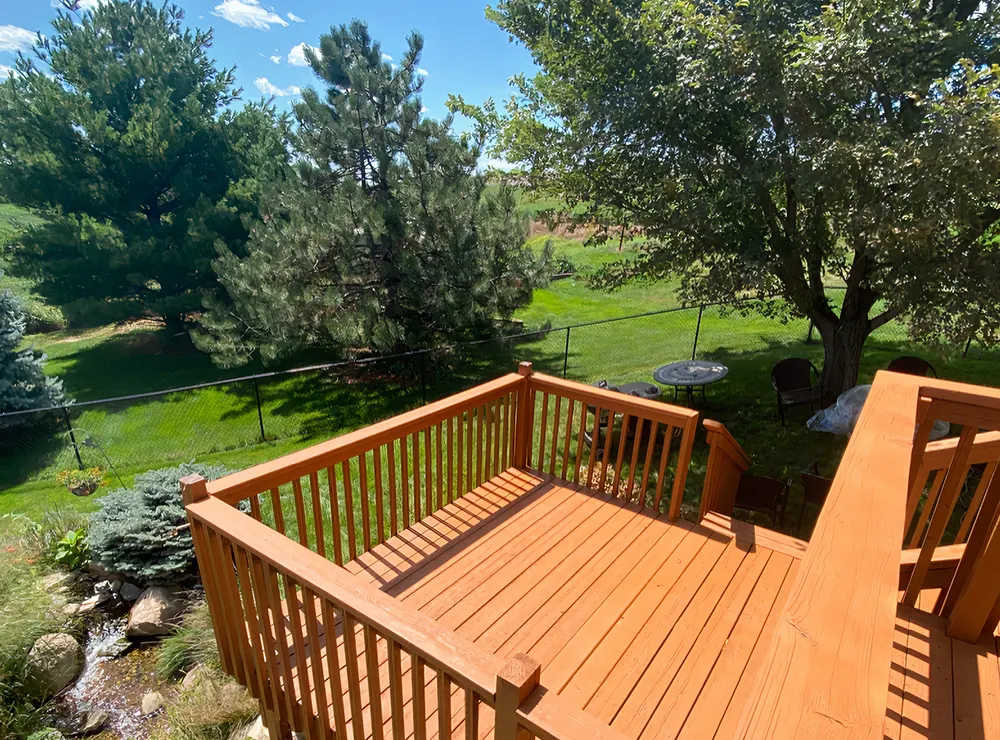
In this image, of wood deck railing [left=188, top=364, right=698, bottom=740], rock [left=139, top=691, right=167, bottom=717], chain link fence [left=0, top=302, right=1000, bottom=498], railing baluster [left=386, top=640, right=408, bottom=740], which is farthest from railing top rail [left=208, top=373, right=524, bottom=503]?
chain link fence [left=0, top=302, right=1000, bottom=498]

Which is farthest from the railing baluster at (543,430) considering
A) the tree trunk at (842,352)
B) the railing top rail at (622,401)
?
the tree trunk at (842,352)

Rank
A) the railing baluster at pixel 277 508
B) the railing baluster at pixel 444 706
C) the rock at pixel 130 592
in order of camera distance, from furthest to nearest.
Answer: the rock at pixel 130 592
the railing baluster at pixel 277 508
the railing baluster at pixel 444 706

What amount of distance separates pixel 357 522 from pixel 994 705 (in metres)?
4.37

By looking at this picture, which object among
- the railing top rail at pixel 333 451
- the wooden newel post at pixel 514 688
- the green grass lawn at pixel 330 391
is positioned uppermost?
the wooden newel post at pixel 514 688

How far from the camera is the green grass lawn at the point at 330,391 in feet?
22.2

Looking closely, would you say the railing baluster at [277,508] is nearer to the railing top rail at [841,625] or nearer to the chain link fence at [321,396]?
the railing top rail at [841,625]

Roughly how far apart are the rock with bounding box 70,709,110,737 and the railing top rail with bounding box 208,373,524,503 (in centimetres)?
203

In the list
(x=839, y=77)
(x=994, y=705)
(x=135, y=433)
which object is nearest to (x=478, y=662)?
(x=994, y=705)

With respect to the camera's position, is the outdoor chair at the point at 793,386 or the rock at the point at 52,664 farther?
the outdoor chair at the point at 793,386

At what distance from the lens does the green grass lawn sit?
677 cm

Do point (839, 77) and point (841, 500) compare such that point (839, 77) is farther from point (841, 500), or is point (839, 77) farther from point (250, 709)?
point (250, 709)

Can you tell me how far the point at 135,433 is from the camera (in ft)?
27.1

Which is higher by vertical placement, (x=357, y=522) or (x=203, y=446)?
(x=357, y=522)

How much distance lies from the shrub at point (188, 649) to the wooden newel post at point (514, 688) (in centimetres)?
292
